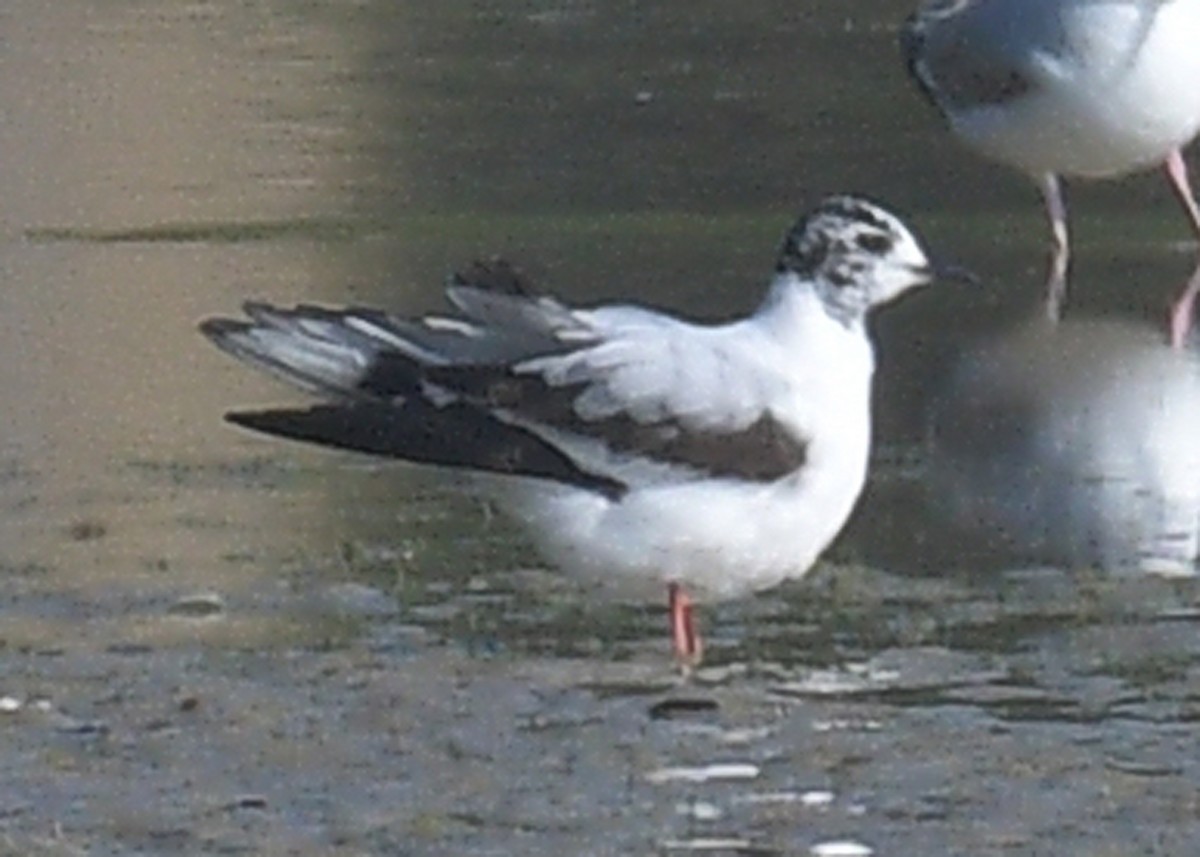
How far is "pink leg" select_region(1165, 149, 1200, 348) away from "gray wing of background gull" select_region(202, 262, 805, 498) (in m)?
3.40

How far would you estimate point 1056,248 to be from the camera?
11.7 metres

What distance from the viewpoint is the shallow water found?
636 centimetres

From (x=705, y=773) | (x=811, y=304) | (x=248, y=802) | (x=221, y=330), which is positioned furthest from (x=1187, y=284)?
(x=248, y=802)

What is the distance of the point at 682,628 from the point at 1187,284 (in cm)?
427

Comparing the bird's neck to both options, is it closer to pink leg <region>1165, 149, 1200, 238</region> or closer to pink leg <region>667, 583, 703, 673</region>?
pink leg <region>667, 583, 703, 673</region>

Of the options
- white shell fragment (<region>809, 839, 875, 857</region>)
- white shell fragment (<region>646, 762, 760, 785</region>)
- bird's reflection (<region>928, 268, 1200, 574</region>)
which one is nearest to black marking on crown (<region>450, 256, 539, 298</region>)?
white shell fragment (<region>646, 762, 760, 785</region>)

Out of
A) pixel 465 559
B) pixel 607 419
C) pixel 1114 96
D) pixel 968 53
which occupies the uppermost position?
pixel 968 53

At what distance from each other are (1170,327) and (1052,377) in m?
0.71

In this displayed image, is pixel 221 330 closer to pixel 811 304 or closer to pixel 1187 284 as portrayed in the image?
pixel 811 304

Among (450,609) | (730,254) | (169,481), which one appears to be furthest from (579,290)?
(450,609)

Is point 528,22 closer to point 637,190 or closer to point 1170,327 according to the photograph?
point 637,190

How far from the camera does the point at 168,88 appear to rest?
1529 cm

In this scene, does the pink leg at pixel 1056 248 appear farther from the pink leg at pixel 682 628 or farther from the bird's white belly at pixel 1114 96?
the pink leg at pixel 682 628

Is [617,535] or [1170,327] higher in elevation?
[1170,327]
